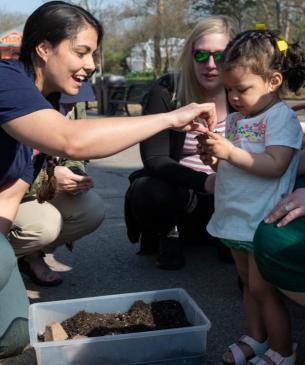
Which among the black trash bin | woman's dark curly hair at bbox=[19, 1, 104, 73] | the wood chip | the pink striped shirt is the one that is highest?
woman's dark curly hair at bbox=[19, 1, 104, 73]

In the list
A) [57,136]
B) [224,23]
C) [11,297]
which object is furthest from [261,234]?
[224,23]

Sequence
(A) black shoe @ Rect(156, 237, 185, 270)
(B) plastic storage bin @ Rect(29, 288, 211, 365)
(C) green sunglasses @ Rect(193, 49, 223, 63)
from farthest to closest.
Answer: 1. (A) black shoe @ Rect(156, 237, 185, 270)
2. (C) green sunglasses @ Rect(193, 49, 223, 63)
3. (B) plastic storage bin @ Rect(29, 288, 211, 365)

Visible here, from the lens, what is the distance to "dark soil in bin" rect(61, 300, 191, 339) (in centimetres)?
220

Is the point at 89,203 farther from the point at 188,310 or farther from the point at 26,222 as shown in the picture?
the point at 188,310

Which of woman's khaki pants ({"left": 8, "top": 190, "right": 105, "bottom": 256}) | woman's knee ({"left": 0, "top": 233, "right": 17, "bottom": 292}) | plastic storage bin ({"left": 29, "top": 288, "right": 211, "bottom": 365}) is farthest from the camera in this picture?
woman's khaki pants ({"left": 8, "top": 190, "right": 105, "bottom": 256})

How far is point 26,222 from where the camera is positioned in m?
2.67

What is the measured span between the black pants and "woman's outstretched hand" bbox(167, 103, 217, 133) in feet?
3.07

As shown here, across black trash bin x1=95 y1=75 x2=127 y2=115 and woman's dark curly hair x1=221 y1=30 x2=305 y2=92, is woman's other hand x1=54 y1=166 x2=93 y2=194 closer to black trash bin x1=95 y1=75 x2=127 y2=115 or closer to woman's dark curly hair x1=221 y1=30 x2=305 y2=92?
woman's dark curly hair x1=221 y1=30 x2=305 y2=92

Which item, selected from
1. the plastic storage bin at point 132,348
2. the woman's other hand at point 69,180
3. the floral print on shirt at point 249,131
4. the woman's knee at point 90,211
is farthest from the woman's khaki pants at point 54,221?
the floral print on shirt at point 249,131

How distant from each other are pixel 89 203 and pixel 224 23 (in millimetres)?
1165

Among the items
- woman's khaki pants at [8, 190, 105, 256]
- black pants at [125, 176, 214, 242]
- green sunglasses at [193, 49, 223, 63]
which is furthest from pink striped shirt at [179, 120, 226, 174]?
woman's khaki pants at [8, 190, 105, 256]

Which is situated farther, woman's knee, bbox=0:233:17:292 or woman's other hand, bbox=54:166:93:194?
woman's other hand, bbox=54:166:93:194

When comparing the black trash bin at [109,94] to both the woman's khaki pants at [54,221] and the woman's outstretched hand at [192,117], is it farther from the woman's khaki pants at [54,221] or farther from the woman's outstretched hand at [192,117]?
the woman's outstretched hand at [192,117]

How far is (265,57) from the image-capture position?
202 centimetres
